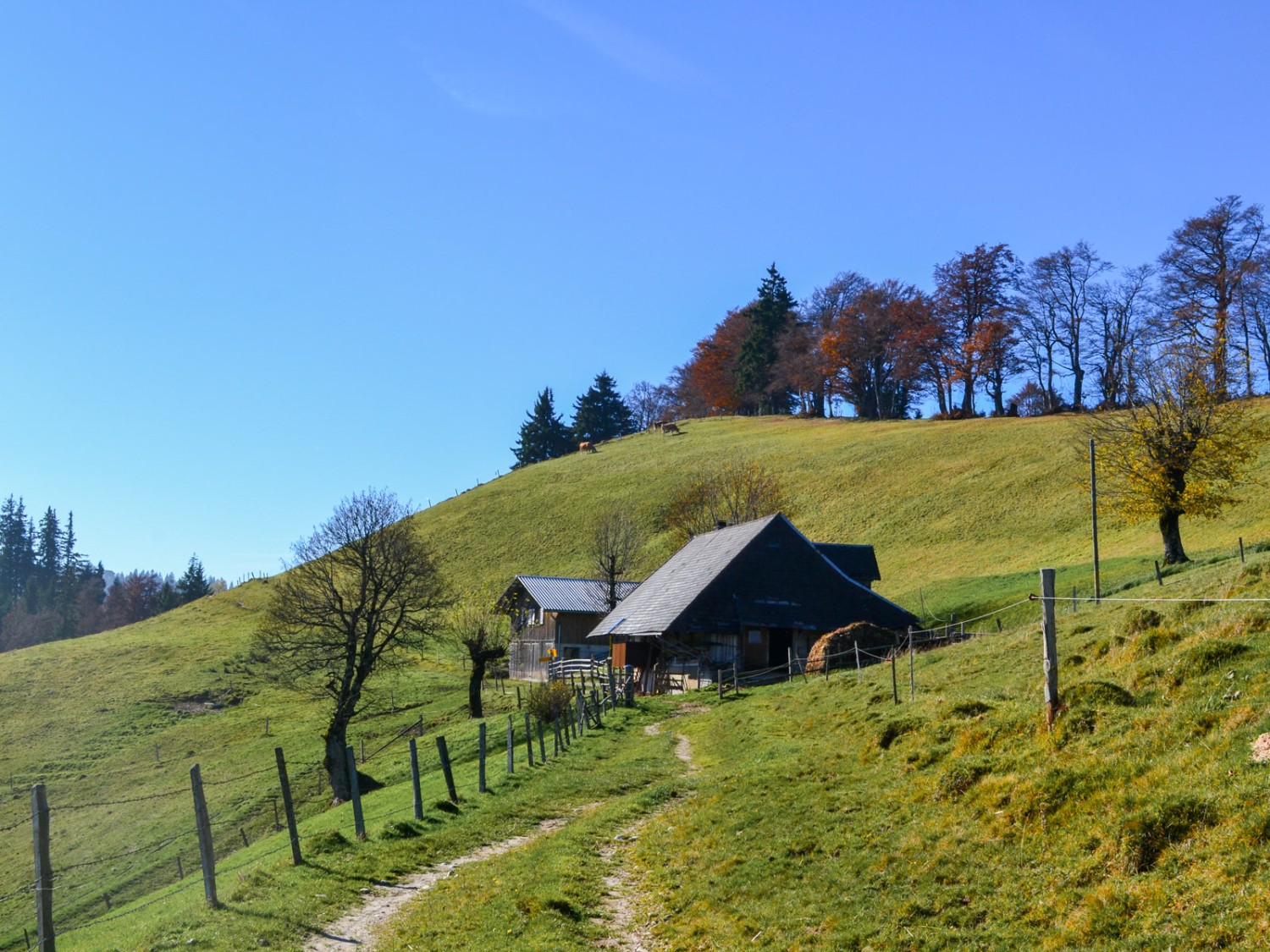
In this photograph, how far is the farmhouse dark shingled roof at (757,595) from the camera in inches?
1567

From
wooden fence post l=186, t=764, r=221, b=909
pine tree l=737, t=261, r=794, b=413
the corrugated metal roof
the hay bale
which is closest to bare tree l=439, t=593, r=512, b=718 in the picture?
the corrugated metal roof

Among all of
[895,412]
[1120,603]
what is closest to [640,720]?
[1120,603]

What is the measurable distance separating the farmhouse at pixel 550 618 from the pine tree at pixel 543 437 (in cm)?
7445

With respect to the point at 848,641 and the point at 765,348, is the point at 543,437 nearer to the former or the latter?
the point at 765,348

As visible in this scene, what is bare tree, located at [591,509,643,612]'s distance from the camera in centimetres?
5575

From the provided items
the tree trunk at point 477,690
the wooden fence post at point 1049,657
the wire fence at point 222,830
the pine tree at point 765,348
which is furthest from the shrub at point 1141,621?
the pine tree at point 765,348

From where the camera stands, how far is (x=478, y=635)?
1790 inches

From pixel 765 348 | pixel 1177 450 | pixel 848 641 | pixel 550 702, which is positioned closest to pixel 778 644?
pixel 848 641

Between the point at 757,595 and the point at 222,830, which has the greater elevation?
the point at 757,595

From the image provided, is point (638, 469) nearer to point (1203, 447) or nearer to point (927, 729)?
point (1203, 447)

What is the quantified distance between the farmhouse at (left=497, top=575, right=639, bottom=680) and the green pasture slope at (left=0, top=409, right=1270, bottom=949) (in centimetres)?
530

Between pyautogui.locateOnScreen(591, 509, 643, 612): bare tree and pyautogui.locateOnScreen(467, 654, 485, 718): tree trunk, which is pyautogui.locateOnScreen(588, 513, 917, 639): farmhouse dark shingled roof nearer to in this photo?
pyautogui.locateOnScreen(467, 654, 485, 718): tree trunk

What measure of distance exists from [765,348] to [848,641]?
A: 8560 cm

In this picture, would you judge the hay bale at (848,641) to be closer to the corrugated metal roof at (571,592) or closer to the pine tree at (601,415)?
the corrugated metal roof at (571,592)
